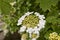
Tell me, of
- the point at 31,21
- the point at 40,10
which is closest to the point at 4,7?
the point at 31,21

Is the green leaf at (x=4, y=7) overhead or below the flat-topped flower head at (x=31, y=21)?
overhead

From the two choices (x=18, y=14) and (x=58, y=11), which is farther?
(x=18, y=14)

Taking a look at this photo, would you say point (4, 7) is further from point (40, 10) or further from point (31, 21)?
point (40, 10)

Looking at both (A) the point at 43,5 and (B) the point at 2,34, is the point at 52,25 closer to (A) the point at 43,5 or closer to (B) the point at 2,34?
(A) the point at 43,5

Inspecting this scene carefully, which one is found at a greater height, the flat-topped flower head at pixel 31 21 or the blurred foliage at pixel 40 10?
the blurred foliage at pixel 40 10

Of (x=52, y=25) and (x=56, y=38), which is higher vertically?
(x=52, y=25)

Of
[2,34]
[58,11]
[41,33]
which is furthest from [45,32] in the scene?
[2,34]

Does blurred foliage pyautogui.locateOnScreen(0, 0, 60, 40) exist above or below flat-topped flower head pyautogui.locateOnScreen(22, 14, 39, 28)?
above

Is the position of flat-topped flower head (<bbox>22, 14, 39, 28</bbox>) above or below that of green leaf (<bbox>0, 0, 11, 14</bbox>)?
below
